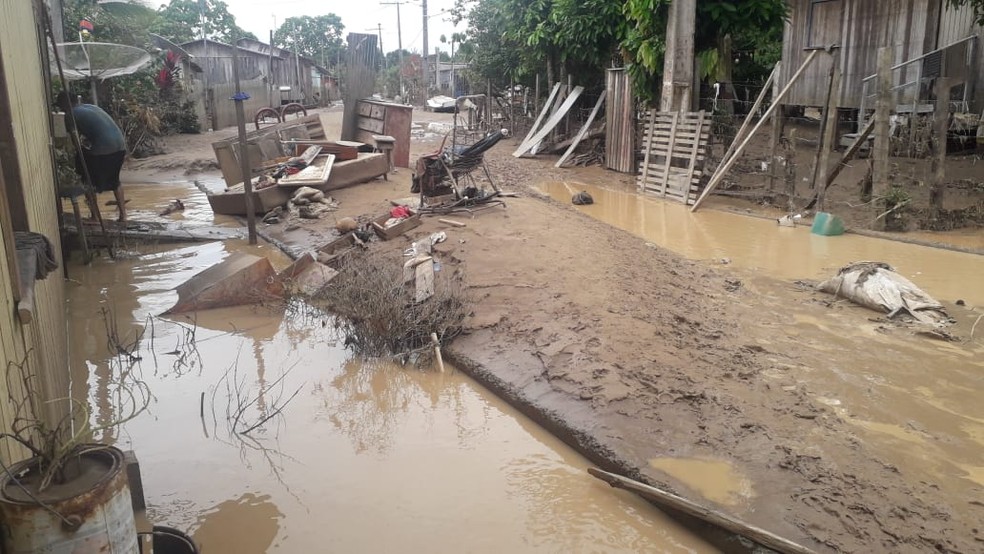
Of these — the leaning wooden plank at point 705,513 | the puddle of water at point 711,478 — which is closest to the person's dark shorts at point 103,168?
the leaning wooden plank at point 705,513

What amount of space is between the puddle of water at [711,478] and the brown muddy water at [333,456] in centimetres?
22

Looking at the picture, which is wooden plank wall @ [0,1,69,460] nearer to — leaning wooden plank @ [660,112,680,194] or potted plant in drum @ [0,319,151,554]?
potted plant in drum @ [0,319,151,554]

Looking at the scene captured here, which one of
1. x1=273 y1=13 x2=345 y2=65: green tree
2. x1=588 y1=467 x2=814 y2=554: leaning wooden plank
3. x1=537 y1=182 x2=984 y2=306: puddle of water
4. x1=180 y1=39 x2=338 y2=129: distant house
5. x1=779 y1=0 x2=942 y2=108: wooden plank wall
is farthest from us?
x1=273 y1=13 x2=345 y2=65: green tree

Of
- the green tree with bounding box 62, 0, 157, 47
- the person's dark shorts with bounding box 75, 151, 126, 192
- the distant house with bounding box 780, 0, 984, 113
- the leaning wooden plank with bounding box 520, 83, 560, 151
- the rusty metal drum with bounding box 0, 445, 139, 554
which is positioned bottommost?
the rusty metal drum with bounding box 0, 445, 139, 554

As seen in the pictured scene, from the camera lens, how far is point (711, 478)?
3.67 meters

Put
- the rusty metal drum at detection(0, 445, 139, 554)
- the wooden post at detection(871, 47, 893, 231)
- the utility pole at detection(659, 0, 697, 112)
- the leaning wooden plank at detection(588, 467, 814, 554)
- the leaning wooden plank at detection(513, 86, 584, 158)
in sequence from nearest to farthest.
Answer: the rusty metal drum at detection(0, 445, 139, 554)
the leaning wooden plank at detection(588, 467, 814, 554)
the wooden post at detection(871, 47, 893, 231)
the utility pole at detection(659, 0, 697, 112)
the leaning wooden plank at detection(513, 86, 584, 158)

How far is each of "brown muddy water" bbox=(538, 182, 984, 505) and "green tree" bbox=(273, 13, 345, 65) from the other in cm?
3931

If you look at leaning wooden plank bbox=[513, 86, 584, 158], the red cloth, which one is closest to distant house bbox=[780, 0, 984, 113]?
leaning wooden plank bbox=[513, 86, 584, 158]

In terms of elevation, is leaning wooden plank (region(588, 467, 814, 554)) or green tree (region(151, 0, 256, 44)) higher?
green tree (region(151, 0, 256, 44))

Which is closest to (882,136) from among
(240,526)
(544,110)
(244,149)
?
(244,149)

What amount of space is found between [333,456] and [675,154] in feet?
30.0

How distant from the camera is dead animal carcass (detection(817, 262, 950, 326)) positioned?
5812 mm

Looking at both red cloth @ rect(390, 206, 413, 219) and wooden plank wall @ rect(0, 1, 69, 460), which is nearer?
wooden plank wall @ rect(0, 1, 69, 460)

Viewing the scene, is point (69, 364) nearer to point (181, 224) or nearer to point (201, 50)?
point (181, 224)
